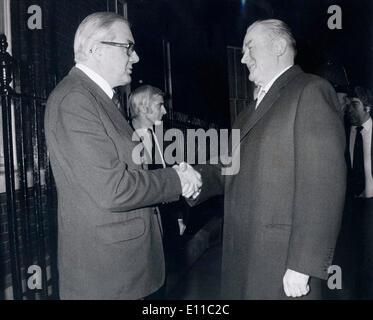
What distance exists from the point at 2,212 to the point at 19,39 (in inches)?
67.4

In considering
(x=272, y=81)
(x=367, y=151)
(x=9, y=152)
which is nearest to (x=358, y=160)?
(x=367, y=151)

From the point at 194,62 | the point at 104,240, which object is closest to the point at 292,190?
the point at 104,240

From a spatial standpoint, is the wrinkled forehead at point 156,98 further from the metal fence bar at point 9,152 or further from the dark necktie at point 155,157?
the metal fence bar at point 9,152

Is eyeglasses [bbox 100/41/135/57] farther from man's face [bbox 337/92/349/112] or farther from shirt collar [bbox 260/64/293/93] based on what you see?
man's face [bbox 337/92/349/112]

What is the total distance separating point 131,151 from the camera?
2.07m

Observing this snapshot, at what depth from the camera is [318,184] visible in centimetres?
177

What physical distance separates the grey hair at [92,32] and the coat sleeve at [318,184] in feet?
3.90

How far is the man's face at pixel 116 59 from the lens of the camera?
2127 mm

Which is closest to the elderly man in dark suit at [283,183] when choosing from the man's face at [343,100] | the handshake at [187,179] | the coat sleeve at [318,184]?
the coat sleeve at [318,184]

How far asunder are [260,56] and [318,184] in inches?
35.4

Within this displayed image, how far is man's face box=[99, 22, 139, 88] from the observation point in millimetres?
2127

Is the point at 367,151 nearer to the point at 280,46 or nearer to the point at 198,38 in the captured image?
the point at 280,46

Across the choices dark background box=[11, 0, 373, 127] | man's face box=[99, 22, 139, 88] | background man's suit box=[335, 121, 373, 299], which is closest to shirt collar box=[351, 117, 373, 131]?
background man's suit box=[335, 121, 373, 299]

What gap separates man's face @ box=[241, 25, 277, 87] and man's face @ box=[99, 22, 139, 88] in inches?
29.6
